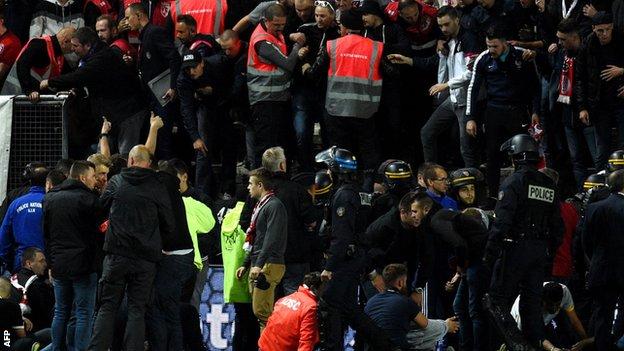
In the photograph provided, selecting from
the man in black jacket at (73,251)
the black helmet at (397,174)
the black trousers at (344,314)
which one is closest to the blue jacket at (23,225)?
the man in black jacket at (73,251)

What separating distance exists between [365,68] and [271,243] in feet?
11.0

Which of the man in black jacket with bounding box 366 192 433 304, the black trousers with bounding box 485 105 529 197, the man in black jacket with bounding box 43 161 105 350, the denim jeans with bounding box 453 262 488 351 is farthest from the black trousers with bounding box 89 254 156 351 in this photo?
the black trousers with bounding box 485 105 529 197

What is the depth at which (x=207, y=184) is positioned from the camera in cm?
1855

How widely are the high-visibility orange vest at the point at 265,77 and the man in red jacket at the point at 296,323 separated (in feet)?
13.1

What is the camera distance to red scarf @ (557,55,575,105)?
1781 centimetres

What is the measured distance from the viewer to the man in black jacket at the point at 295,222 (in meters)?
15.9

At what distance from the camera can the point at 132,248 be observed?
14.8 meters

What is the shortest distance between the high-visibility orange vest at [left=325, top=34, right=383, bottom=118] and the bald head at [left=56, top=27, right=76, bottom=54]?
324 cm

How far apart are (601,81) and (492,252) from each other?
3.39 metres

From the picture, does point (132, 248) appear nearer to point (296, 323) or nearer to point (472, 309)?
point (296, 323)

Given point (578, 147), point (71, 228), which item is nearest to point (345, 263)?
point (71, 228)

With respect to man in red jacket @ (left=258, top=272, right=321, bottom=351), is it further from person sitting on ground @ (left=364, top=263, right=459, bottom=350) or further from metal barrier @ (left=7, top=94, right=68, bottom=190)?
metal barrier @ (left=7, top=94, right=68, bottom=190)

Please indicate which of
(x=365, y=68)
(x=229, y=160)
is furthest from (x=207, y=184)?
(x=365, y=68)

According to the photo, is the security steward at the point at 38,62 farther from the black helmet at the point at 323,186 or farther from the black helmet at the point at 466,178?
the black helmet at the point at 466,178
